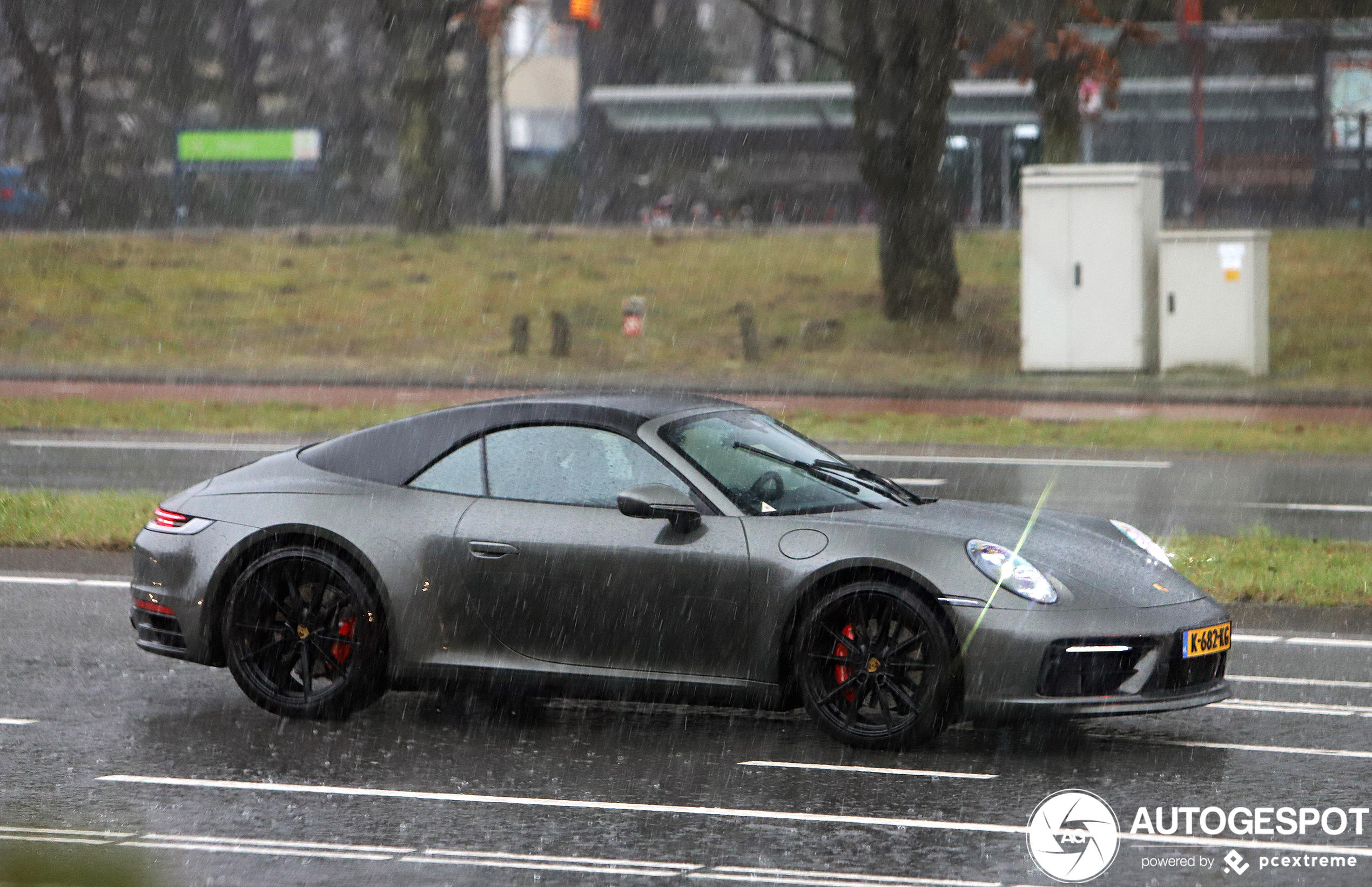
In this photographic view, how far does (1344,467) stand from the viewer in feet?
50.6

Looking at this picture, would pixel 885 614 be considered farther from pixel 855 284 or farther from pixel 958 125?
pixel 958 125

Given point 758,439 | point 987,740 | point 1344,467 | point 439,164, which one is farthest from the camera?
point 439,164

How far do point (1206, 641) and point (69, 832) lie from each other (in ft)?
12.2

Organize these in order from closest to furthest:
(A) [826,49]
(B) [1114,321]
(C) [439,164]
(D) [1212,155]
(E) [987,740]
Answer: (E) [987,740], (B) [1114,321], (A) [826,49], (C) [439,164], (D) [1212,155]

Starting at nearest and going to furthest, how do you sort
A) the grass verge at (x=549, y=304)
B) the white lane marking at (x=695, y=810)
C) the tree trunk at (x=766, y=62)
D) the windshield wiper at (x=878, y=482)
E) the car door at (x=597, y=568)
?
the white lane marking at (x=695, y=810), the car door at (x=597, y=568), the windshield wiper at (x=878, y=482), the grass verge at (x=549, y=304), the tree trunk at (x=766, y=62)

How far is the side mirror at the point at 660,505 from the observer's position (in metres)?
6.39

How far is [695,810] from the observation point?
5691 millimetres

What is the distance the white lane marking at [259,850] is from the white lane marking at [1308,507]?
358 inches

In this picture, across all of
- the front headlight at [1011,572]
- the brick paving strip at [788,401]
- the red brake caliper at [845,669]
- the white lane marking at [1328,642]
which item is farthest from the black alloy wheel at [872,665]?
the brick paving strip at [788,401]

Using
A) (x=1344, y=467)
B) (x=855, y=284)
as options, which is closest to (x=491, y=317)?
(x=855, y=284)

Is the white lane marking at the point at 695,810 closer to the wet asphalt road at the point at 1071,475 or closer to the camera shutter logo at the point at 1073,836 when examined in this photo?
the camera shutter logo at the point at 1073,836

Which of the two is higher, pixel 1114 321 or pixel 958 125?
pixel 958 125

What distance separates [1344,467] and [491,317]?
1623 centimetres

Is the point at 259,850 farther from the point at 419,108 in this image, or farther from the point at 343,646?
the point at 419,108
